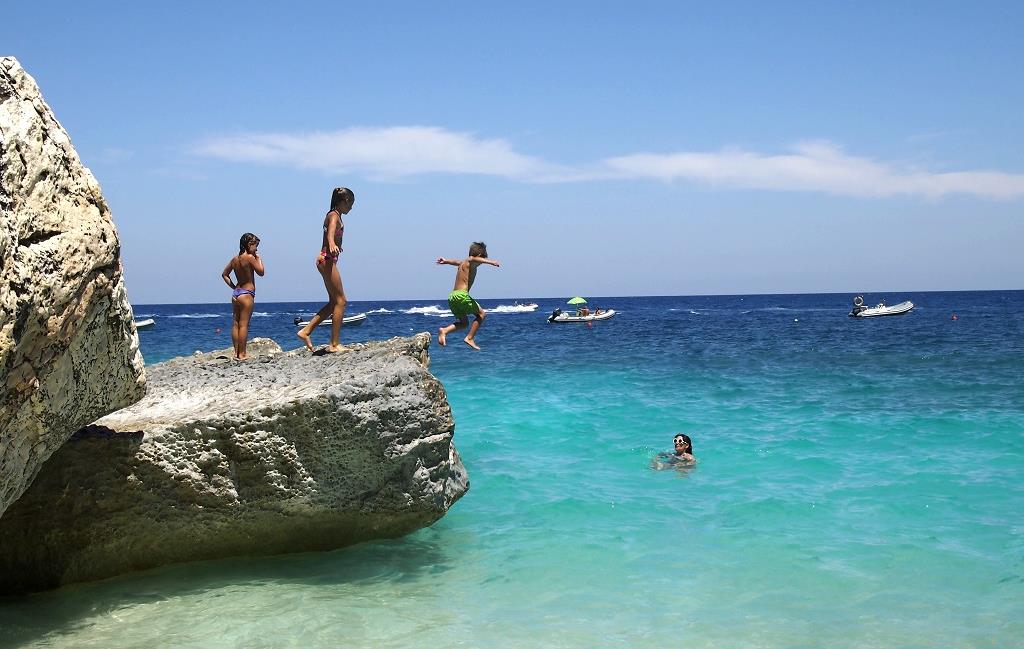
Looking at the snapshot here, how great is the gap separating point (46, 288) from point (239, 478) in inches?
90.9

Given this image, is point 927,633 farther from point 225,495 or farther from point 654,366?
point 654,366

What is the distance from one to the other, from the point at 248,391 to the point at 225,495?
0.89 meters

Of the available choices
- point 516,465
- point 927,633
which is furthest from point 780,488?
point 927,633

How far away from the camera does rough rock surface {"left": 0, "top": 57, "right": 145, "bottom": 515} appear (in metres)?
3.67

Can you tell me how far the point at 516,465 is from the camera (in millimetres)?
11000

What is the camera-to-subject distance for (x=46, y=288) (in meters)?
3.77

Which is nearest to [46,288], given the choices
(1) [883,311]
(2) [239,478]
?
(2) [239,478]

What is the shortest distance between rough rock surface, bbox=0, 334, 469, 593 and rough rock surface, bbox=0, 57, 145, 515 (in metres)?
1.03

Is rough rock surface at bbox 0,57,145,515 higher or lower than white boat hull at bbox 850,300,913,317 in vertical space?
higher

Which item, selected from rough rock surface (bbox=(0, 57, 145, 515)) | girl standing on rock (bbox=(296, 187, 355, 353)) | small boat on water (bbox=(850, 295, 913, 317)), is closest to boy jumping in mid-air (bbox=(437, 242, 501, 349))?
girl standing on rock (bbox=(296, 187, 355, 353))

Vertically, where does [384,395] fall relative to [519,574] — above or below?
above

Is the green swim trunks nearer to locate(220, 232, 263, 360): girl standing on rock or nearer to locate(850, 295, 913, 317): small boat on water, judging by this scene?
locate(220, 232, 263, 360): girl standing on rock

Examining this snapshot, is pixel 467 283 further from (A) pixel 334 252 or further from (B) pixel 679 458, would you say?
(B) pixel 679 458

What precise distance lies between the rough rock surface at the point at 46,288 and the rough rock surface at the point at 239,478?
3.39 feet
